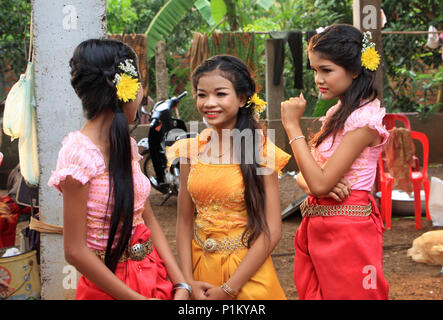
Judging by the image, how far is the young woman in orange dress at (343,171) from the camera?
2164mm

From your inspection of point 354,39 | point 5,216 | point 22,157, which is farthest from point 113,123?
point 5,216

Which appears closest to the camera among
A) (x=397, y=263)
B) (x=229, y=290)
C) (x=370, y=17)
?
(x=229, y=290)

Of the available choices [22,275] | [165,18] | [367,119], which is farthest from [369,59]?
[165,18]

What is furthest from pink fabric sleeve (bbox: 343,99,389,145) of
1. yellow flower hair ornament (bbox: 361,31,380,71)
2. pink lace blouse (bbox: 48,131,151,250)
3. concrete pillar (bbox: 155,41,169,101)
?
concrete pillar (bbox: 155,41,169,101)

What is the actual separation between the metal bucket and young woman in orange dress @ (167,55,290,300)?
148 cm

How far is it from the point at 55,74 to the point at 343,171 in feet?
5.66

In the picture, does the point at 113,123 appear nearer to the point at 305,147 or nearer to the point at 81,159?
A: the point at 81,159

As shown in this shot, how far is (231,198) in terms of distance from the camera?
207 cm

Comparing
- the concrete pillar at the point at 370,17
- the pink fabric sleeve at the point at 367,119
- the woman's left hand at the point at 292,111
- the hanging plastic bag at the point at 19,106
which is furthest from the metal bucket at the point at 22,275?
the concrete pillar at the point at 370,17

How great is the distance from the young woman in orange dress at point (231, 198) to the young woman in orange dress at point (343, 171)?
187mm

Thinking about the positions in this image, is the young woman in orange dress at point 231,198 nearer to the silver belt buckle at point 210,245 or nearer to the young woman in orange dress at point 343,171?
the silver belt buckle at point 210,245

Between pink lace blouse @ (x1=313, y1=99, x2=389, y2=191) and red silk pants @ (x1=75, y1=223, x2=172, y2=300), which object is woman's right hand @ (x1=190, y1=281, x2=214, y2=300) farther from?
pink lace blouse @ (x1=313, y1=99, x2=389, y2=191)

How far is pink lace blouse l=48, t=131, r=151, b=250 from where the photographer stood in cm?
164

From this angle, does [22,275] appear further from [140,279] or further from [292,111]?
[292,111]
